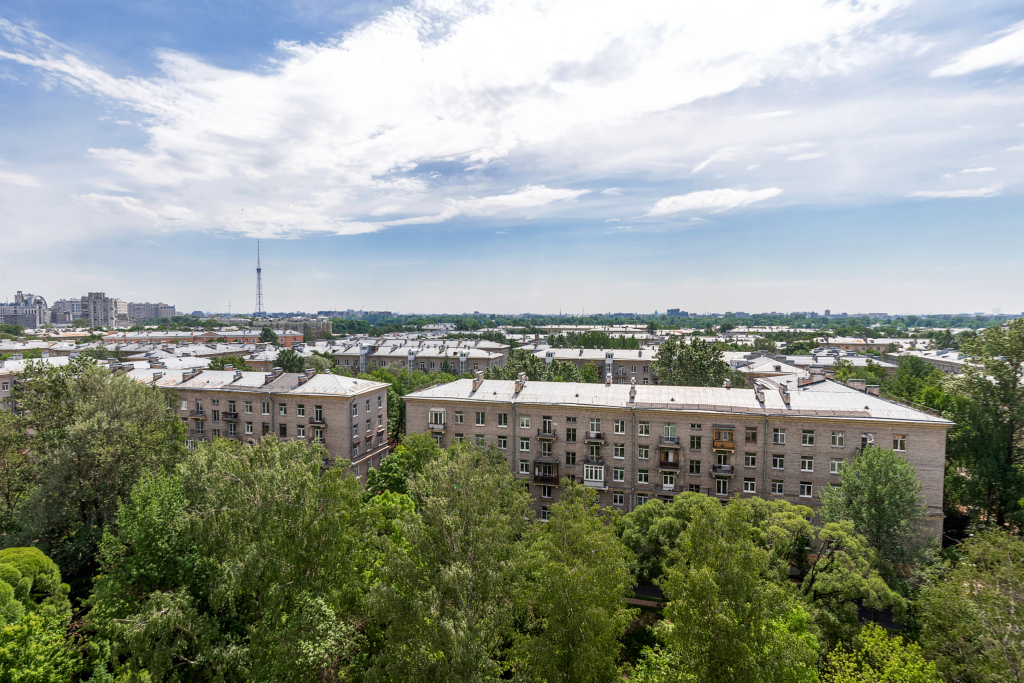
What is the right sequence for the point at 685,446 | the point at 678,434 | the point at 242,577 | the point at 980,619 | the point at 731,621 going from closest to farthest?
the point at 731,621
the point at 242,577
the point at 980,619
the point at 685,446
the point at 678,434

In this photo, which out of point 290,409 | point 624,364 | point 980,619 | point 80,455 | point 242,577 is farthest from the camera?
point 624,364

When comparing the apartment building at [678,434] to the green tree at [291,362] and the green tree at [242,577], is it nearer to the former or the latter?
the green tree at [242,577]

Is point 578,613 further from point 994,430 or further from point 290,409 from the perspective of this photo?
point 994,430

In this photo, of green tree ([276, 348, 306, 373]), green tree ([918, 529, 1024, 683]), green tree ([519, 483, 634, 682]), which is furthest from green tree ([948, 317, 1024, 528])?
green tree ([276, 348, 306, 373])

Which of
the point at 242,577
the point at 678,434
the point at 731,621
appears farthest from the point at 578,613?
the point at 678,434

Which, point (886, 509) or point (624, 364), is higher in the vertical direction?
point (624, 364)

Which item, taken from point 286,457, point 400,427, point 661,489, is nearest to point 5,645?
point 286,457

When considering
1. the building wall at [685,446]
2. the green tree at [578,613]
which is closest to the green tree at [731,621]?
the green tree at [578,613]

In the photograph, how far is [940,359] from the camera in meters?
114

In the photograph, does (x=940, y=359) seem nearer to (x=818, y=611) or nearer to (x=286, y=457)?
(x=818, y=611)

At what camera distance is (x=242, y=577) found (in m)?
21.5

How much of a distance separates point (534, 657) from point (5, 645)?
73.9ft

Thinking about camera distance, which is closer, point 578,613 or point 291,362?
point 578,613

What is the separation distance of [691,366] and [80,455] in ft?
232
